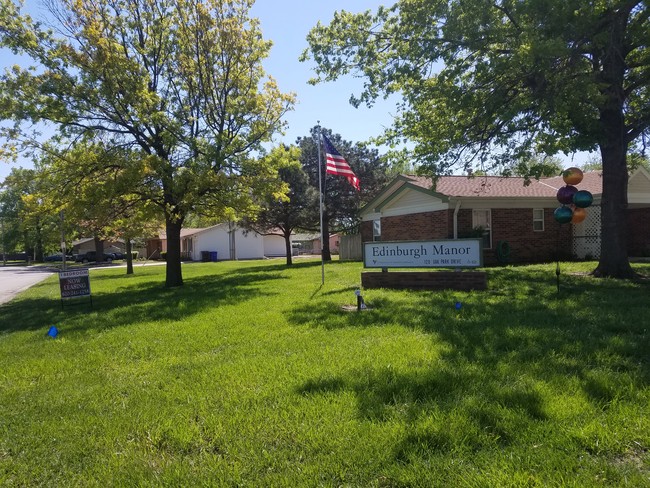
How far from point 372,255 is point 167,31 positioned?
10.5 metres

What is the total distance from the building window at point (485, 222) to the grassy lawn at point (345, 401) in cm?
986

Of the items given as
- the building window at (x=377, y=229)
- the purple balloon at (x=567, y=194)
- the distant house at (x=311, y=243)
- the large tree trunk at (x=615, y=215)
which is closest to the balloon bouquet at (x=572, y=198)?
the purple balloon at (x=567, y=194)

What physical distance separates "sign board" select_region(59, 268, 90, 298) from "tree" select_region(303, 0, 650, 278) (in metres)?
8.44

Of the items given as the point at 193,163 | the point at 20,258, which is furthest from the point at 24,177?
the point at 20,258

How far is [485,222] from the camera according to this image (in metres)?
17.8

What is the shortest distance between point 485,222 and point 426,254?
8.30 meters

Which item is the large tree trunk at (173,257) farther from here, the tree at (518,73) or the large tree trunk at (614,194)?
the large tree trunk at (614,194)

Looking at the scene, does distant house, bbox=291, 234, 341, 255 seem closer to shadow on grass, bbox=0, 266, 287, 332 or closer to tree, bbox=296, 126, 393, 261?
tree, bbox=296, 126, 393, 261

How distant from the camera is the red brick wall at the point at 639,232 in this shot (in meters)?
18.9

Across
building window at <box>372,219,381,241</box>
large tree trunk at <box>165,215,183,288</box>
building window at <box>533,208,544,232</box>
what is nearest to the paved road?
large tree trunk at <box>165,215,183,288</box>

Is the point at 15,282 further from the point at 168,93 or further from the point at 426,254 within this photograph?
the point at 426,254

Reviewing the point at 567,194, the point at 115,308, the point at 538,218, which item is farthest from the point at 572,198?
the point at 115,308

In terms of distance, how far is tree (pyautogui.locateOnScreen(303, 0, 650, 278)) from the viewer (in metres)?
9.41

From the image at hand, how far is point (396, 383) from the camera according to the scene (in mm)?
4215
